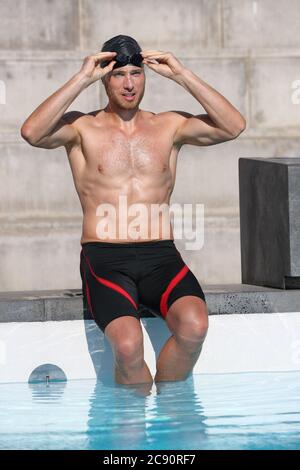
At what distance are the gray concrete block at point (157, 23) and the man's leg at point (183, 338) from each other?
292 cm

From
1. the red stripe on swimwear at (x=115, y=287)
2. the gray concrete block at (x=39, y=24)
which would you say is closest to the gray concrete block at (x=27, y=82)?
the gray concrete block at (x=39, y=24)

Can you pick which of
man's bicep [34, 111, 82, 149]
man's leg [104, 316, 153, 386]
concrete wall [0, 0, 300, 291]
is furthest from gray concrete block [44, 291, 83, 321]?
concrete wall [0, 0, 300, 291]

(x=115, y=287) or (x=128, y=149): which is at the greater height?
(x=128, y=149)

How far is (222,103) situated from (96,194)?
2.71 feet

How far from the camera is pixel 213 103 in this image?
591 centimetres

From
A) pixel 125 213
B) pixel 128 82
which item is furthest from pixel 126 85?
pixel 125 213

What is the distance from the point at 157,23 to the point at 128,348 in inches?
132

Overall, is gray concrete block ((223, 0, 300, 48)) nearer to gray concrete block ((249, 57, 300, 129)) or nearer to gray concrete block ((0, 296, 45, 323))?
gray concrete block ((249, 57, 300, 129))

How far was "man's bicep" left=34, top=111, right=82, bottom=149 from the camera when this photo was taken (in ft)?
19.1

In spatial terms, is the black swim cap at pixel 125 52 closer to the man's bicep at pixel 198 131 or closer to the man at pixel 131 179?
the man at pixel 131 179

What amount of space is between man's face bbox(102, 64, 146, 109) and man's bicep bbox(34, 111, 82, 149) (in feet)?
0.85

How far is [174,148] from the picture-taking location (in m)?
6.20

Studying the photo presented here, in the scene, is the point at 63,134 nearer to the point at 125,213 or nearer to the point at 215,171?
the point at 125,213

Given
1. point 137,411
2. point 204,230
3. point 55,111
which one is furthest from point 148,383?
point 204,230
